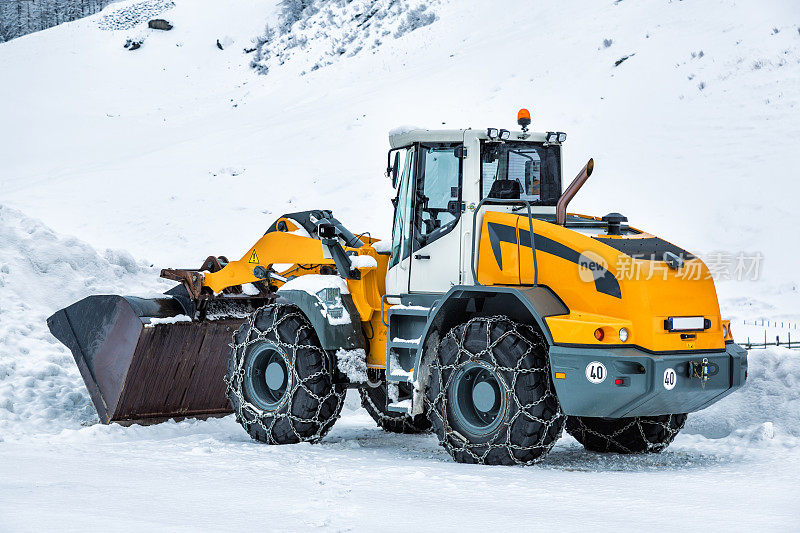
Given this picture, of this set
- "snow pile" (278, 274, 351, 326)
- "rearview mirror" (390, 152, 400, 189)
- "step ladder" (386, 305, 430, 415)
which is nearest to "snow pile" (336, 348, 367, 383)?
"snow pile" (278, 274, 351, 326)

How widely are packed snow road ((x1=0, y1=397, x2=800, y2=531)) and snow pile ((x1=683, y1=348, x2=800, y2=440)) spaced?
17.9 inches

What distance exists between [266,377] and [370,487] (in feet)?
9.01

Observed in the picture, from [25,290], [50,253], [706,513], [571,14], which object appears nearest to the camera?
[706,513]

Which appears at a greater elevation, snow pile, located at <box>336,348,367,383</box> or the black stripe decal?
the black stripe decal

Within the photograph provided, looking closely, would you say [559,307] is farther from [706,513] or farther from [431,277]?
[706,513]

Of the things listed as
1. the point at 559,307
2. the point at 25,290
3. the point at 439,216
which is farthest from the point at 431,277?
the point at 25,290

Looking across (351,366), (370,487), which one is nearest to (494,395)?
(370,487)

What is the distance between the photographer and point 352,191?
24.5 metres

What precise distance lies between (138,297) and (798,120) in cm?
1665

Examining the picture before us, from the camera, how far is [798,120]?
2162cm

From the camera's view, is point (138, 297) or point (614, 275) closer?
point (614, 275)

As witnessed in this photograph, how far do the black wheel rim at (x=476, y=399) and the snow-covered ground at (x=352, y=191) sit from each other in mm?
407

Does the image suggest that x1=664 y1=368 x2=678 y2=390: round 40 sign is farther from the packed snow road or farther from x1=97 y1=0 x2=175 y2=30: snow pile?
x1=97 y1=0 x2=175 y2=30: snow pile

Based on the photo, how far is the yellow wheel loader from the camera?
A: 266 inches
